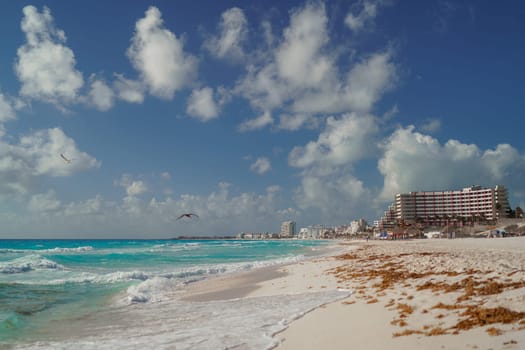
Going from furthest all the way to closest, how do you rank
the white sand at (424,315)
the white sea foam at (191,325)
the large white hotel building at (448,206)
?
the large white hotel building at (448,206) → the white sea foam at (191,325) → the white sand at (424,315)

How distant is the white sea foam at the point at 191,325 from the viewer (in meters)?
7.54

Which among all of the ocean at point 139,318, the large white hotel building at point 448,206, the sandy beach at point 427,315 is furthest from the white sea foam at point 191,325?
the large white hotel building at point 448,206

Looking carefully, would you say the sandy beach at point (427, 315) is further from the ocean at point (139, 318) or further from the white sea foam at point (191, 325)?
the ocean at point (139, 318)

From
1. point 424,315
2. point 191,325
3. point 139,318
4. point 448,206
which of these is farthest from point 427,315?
point 448,206

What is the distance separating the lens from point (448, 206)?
159875 mm

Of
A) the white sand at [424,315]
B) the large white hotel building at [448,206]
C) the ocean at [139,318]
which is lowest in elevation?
the ocean at [139,318]

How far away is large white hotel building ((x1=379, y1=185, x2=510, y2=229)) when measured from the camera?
5545 inches

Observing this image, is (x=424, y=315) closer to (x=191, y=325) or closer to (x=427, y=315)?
(x=427, y=315)

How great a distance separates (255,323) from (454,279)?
249 inches

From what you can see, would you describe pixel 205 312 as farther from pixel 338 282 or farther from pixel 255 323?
pixel 338 282

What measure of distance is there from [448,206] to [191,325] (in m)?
176

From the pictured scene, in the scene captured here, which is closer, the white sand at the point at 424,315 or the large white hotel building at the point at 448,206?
the white sand at the point at 424,315

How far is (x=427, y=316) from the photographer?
730cm

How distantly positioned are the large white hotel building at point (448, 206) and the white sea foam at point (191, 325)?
139m
